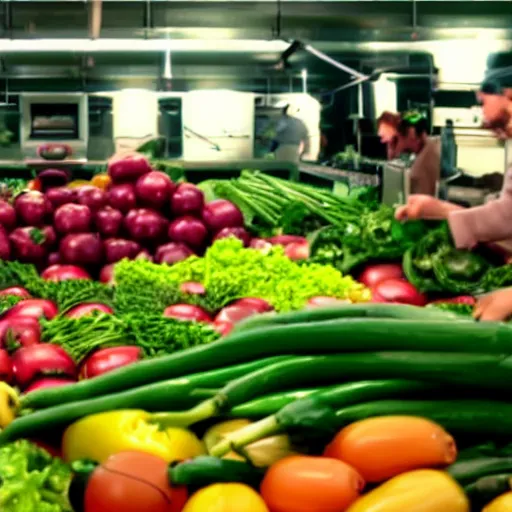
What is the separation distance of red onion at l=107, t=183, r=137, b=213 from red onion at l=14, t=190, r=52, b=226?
29cm

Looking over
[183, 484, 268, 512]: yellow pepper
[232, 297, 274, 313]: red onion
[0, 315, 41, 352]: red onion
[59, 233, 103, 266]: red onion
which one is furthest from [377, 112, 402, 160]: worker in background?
[183, 484, 268, 512]: yellow pepper

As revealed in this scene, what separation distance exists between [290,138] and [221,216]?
250 inches

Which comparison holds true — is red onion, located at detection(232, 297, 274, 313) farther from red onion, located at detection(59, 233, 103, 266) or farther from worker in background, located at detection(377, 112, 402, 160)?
worker in background, located at detection(377, 112, 402, 160)

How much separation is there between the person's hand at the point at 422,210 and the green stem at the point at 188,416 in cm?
256

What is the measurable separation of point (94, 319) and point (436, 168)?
494 cm

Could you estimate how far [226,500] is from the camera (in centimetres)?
121

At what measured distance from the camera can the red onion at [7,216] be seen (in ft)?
13.9

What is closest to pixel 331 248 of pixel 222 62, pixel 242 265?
pixel 242 265

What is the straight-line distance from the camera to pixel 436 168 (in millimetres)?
7012

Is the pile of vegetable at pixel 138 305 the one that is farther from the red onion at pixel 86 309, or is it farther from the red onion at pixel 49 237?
the red onion at pixel 49 237

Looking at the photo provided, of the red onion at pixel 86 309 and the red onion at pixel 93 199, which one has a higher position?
the red onion at pixel 93 199

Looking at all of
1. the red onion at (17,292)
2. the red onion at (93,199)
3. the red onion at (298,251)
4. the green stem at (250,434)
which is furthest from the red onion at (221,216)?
the green stem at (250,434)

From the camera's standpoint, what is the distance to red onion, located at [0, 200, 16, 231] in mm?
4242

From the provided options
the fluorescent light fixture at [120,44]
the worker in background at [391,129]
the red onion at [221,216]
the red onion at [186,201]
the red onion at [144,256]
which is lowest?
the red onion at [144,256]
